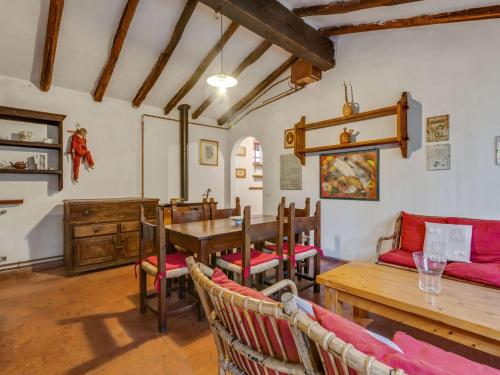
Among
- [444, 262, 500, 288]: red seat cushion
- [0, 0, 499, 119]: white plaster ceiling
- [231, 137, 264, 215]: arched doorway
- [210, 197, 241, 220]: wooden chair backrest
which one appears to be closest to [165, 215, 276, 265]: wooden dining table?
[210, 197, 241, 220]: wooden chair backrest

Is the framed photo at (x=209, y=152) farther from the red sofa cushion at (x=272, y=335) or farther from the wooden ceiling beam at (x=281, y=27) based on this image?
the red sofa cushion at (x=272, y=335)

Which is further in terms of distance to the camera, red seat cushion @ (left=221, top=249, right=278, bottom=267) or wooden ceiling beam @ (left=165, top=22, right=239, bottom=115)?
wooden ceiling beam @ (left=165, top=22, right=239, bottom=115)

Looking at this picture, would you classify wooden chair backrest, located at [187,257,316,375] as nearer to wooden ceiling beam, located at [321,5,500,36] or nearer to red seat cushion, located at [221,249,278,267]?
red seat cushion, located at [221,249,278,267]

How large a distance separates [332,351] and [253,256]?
74.3 inches

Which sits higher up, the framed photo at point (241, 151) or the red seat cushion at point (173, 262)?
the framed photo at point (241, 151)

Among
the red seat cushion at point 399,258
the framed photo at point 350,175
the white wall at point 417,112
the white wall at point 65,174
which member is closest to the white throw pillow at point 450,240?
the red seat cushion at point 399,258

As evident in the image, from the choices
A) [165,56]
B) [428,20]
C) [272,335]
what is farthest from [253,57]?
[272,335]

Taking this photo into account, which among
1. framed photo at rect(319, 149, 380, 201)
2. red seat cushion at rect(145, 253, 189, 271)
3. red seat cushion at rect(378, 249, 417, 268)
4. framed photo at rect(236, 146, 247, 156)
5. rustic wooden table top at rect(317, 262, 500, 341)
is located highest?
framed photo at rect(236, 146, 247, 156)

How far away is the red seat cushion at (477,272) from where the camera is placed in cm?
214

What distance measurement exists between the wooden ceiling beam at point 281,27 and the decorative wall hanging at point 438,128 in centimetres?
159

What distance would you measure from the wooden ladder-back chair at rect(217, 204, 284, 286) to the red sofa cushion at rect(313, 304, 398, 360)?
4.56 ft

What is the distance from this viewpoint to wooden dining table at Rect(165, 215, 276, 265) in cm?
210

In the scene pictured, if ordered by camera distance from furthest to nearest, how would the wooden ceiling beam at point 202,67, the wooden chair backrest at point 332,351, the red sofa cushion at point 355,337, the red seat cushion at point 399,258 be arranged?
the wooden ceiling beam at point 202,67
the red seat cushion at point 399,258
the red sofa cushion at point 355,337
the wooden chair backrest at point 332,351

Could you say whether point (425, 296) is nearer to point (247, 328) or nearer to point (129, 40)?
point (247, 328)
